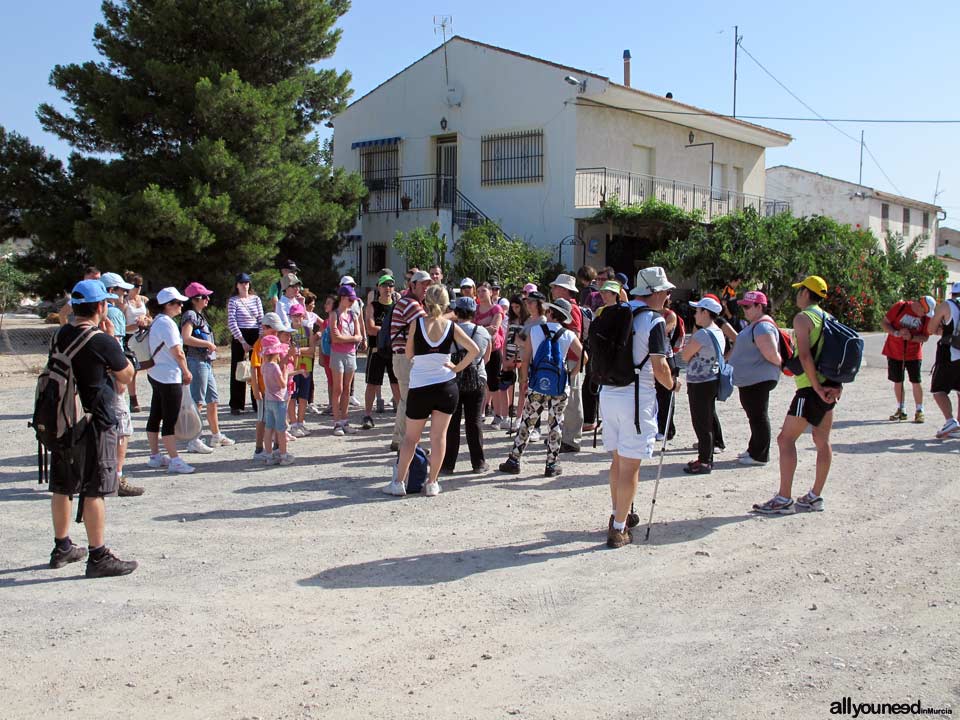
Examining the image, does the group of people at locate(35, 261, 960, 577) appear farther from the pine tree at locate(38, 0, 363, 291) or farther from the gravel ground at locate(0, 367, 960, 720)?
the pine tree at locate(38, 0, 363, 291)

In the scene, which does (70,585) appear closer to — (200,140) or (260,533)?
(260,533)

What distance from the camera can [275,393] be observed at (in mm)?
8273

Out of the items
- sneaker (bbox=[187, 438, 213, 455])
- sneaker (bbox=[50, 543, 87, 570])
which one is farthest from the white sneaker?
sneaker (bbox=[50, 543, 87, 570])

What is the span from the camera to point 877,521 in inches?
266

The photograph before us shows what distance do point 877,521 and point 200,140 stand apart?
1740cm

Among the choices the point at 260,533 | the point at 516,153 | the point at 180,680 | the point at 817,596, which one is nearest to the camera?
the point at 180,680

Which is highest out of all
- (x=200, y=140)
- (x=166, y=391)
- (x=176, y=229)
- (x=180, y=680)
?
(x=200, y=140)

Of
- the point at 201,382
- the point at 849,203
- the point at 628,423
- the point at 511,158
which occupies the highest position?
the point at 849,203

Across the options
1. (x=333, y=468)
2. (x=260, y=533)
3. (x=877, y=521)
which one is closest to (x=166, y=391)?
(x=333, y=468)

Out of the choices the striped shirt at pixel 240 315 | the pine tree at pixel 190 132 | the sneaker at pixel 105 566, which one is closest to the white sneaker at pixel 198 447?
the striped shirt at pixel 240 315

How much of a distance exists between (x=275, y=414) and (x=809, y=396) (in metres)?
4.83

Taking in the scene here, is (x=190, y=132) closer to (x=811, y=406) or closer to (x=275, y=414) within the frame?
(x=275, y=414)


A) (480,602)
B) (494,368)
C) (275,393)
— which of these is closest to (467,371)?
(275,393)

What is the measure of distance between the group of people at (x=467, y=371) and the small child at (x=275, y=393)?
0.01 meters
